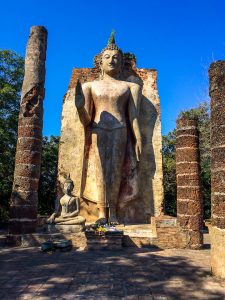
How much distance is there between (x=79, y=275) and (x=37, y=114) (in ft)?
17.9

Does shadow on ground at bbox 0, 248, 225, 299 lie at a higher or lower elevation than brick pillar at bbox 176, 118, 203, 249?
lower

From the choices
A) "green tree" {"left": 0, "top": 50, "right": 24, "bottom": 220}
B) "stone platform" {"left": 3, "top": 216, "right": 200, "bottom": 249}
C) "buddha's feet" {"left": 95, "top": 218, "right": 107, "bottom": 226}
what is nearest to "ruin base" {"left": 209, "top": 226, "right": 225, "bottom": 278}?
"stone platform" {"left": 3, "top": 216, "right": 200, "bottom": 249}

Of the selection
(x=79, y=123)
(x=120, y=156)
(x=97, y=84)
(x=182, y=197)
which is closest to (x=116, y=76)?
(x=97, y=84)

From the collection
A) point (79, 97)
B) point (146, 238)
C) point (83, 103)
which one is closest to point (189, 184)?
point (146, 238)

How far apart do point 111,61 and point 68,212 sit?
512 centimetres

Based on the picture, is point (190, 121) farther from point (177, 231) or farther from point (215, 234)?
point (215, 234)

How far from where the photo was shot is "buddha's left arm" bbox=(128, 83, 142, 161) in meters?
10.7

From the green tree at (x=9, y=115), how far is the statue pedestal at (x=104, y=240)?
26.6ft

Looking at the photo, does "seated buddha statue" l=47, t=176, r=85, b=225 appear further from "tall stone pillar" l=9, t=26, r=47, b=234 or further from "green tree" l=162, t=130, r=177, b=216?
"green tree" l=162, t=130, r=177, b=216

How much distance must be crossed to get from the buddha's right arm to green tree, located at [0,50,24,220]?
205 inches

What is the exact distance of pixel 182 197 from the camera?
8.73m

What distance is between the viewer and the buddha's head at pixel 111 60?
438 inches

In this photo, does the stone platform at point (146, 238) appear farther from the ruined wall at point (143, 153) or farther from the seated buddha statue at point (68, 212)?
the ruined wall at point (143, 153)

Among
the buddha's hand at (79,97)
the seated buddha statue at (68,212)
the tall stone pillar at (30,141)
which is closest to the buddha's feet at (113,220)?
the seated buddha statue at (68,212)
